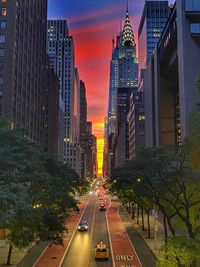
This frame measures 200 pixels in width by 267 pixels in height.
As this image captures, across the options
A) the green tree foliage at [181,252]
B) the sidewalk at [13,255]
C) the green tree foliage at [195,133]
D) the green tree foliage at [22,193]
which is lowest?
the sidewalk at [13,255]

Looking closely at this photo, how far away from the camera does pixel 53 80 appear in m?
185

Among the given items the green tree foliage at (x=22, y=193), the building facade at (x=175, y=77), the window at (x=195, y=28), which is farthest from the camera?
the window at (x=195, y=28)

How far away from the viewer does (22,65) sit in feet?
407

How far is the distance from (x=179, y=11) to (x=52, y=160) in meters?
32.6

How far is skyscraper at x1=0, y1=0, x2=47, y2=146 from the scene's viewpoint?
11325cm

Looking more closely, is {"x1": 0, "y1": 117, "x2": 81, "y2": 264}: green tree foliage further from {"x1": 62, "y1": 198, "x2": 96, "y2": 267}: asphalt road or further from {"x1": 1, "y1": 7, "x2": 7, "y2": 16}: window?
{"x1": 1, "y1": 7, "x2": 7, "y2": 16}: window

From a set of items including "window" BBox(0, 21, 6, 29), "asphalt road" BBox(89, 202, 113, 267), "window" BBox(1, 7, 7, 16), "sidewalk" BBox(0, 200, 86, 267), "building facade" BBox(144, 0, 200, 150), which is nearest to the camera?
"asphalt road" BBox(89, 202, 113, 267)

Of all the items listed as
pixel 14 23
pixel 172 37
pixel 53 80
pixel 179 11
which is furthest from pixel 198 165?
pixel 53 80

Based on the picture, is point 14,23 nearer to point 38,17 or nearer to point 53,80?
point 38,17

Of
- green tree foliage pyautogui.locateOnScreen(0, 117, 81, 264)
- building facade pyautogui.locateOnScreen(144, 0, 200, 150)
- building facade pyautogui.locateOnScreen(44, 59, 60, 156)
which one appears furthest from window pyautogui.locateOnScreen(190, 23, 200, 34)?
building facade pyautogui.locateOnScreen(44, 59, 60, 156)

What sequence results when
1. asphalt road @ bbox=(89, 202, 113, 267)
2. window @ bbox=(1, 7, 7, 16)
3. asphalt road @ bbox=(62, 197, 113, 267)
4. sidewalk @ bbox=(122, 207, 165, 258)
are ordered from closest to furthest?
asphalt road @ bbox=(89, 202, 113, 267) → asphalt road @ bbox=(62, 197, 113, 267) → sidewalk @ bbox=(122, 207, 165, 258) → window @ bbox=(1, 7, 7, 16)

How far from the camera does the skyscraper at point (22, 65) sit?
11325cm

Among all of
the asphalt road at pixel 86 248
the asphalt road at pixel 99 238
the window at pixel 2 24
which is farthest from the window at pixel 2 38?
the asphalt road at pixel 86 248

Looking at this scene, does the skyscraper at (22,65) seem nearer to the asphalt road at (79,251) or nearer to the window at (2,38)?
the window at (2,38)
